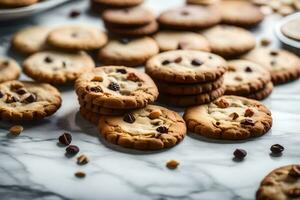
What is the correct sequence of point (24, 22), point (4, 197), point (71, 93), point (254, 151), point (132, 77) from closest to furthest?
point (4, 197)
point (254, 151)
point (132, 77)
point (71, 93)
point (24, 22)

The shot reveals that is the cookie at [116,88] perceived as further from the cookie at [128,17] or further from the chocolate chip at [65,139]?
the cookie at [128,17]

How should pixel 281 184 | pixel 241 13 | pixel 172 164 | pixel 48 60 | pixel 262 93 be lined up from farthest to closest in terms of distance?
pixel 241 13, pixel 48 60, pixel 262 93, pixel 172 164, pixel 281 184

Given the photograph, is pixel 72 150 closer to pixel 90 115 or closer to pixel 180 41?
pixel 90 115

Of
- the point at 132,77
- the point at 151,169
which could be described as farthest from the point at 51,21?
the point at 151,169

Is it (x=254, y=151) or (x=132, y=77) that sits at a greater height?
(x=132, y=77)

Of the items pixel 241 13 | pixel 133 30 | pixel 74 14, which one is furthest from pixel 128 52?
pixel 241 13

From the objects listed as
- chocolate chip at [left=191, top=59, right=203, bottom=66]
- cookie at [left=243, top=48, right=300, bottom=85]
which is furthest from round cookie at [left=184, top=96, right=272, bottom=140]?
cookie at [left=243, top=48, right=300, bottom=85]

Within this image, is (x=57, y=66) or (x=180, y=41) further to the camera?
(x=180, y=41)

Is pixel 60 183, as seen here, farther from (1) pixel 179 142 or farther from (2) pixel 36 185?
(1) pixel 179 142
